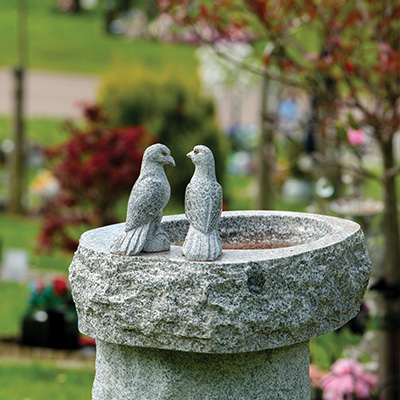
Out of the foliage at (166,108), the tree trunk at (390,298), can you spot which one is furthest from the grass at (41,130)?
the tree trunk at (390,298)

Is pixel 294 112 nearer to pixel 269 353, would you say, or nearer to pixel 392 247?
pixel 392 247

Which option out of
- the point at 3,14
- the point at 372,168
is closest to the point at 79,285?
the point at 372,168

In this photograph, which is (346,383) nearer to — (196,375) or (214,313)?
(196,375)

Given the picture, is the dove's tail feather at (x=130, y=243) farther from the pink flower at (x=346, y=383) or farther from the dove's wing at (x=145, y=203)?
the pink flower at (x=346, y=383)

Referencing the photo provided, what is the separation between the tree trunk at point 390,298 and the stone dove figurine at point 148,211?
2.23 metres

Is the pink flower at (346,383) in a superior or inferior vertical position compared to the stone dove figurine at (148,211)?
inferior

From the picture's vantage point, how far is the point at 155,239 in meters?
2.54

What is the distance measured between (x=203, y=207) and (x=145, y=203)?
19 centimetres

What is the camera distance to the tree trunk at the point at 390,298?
449cm

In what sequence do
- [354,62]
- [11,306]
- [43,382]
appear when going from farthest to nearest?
[11,306]
[43,382]
[354,62]

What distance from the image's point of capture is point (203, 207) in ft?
8.39

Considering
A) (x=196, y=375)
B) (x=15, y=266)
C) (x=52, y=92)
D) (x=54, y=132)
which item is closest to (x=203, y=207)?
(x=196, y=375)

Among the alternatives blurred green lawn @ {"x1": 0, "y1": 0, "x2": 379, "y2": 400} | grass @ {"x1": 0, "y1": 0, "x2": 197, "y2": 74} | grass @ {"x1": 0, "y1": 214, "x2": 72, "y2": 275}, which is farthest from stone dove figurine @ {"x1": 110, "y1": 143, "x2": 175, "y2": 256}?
grass @ {"x1": 0, "y1": 0, "x2": 197, "y2": 74}

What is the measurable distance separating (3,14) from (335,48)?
99.0 ft
